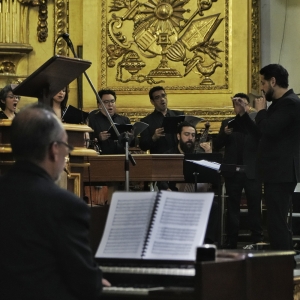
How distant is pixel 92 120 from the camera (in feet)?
31.1

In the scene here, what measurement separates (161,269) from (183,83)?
25.1 ft

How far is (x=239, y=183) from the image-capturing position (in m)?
9.29

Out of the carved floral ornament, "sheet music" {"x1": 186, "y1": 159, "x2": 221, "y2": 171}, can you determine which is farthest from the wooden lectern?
the carved floral ornament

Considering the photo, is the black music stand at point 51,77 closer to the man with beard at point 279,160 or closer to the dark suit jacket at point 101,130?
the man with beard at point 279,160

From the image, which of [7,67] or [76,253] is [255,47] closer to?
[7,67]

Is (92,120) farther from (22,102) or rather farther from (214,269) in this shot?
(214,269)

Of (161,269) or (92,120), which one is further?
(92,120)

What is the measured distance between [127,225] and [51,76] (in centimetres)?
225

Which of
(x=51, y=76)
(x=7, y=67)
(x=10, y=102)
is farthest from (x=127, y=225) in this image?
(x=7, y=67)

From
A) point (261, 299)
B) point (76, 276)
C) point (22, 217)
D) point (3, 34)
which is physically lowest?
point (261, 299)

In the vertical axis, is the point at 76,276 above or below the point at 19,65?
below

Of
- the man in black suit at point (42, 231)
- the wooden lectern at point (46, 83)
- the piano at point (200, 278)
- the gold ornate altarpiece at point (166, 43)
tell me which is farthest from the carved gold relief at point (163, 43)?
the man in black suit at point (42, 231)

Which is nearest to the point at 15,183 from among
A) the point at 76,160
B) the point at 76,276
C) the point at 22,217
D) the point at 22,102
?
the point at 22,217

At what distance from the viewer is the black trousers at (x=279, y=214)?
6.92m
